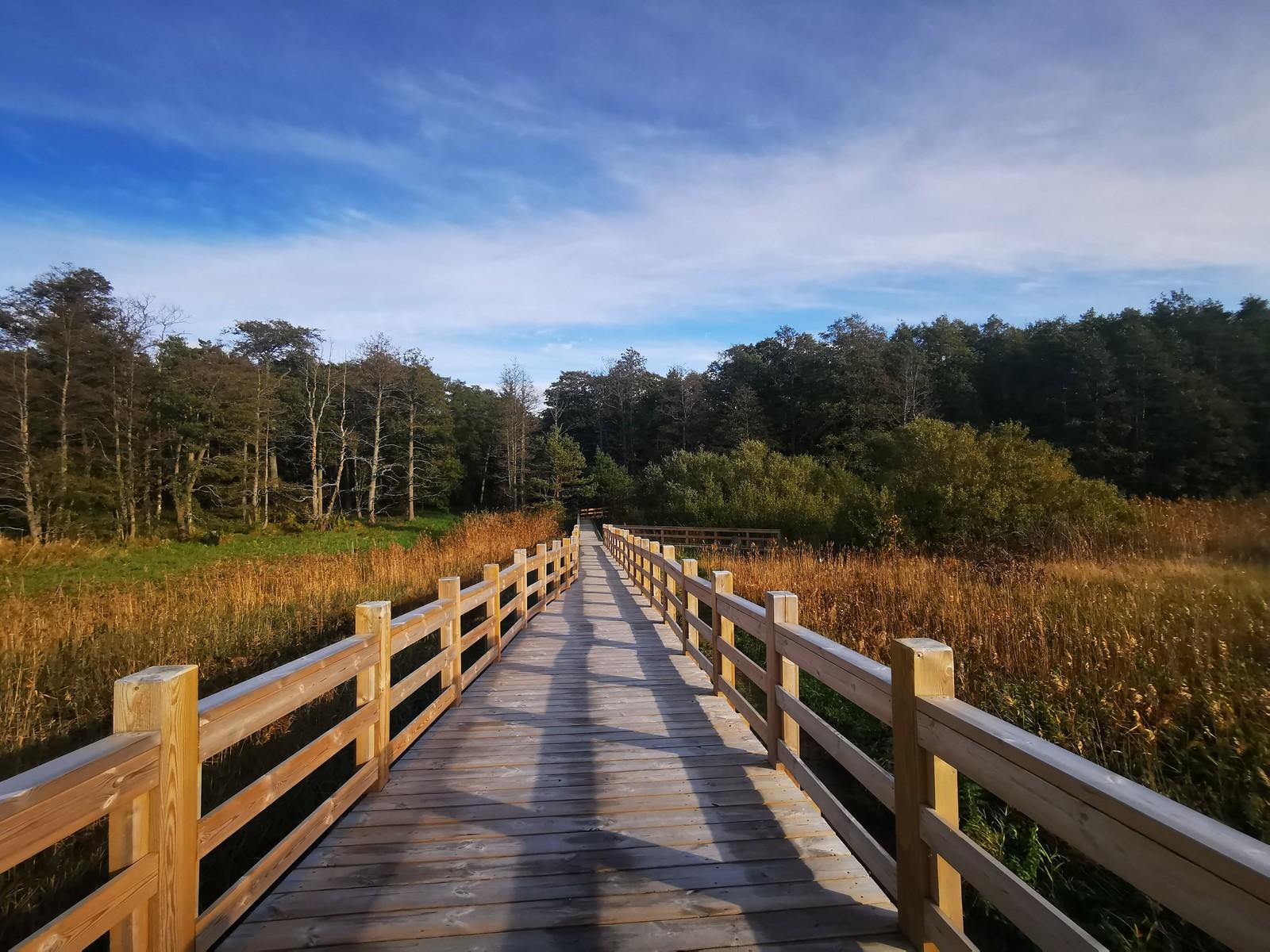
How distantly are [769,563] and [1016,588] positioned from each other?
15.3 ft

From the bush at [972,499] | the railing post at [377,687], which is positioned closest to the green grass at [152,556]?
the railing post at [377,687]

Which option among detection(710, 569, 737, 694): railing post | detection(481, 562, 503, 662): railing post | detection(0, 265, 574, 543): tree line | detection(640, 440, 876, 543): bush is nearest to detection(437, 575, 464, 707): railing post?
detection(481, 562, 503, 662): railing post

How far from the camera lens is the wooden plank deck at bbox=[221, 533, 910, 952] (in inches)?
89.7

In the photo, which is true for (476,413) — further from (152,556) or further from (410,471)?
(152,556)

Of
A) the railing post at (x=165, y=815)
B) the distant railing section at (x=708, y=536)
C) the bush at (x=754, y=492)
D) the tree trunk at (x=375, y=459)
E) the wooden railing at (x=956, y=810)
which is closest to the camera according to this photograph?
the wooden railing at (x=956, y=810)

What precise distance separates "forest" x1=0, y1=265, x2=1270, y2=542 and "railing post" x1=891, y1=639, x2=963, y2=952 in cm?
2056

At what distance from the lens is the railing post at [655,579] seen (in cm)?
974

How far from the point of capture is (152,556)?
70.1ft

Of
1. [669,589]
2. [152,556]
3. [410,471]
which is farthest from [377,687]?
[410,471]

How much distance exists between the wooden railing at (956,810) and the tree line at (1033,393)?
3163 cm

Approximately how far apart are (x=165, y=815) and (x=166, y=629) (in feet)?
24.2

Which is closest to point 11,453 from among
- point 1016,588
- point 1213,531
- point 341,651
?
point 341,651

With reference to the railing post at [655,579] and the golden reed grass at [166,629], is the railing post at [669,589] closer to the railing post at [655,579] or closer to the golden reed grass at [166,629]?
the railing post at [655,579]

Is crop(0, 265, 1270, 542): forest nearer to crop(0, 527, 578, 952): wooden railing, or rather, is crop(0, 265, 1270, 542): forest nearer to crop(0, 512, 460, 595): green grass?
crop(0, 512, 460, 595): green grass
